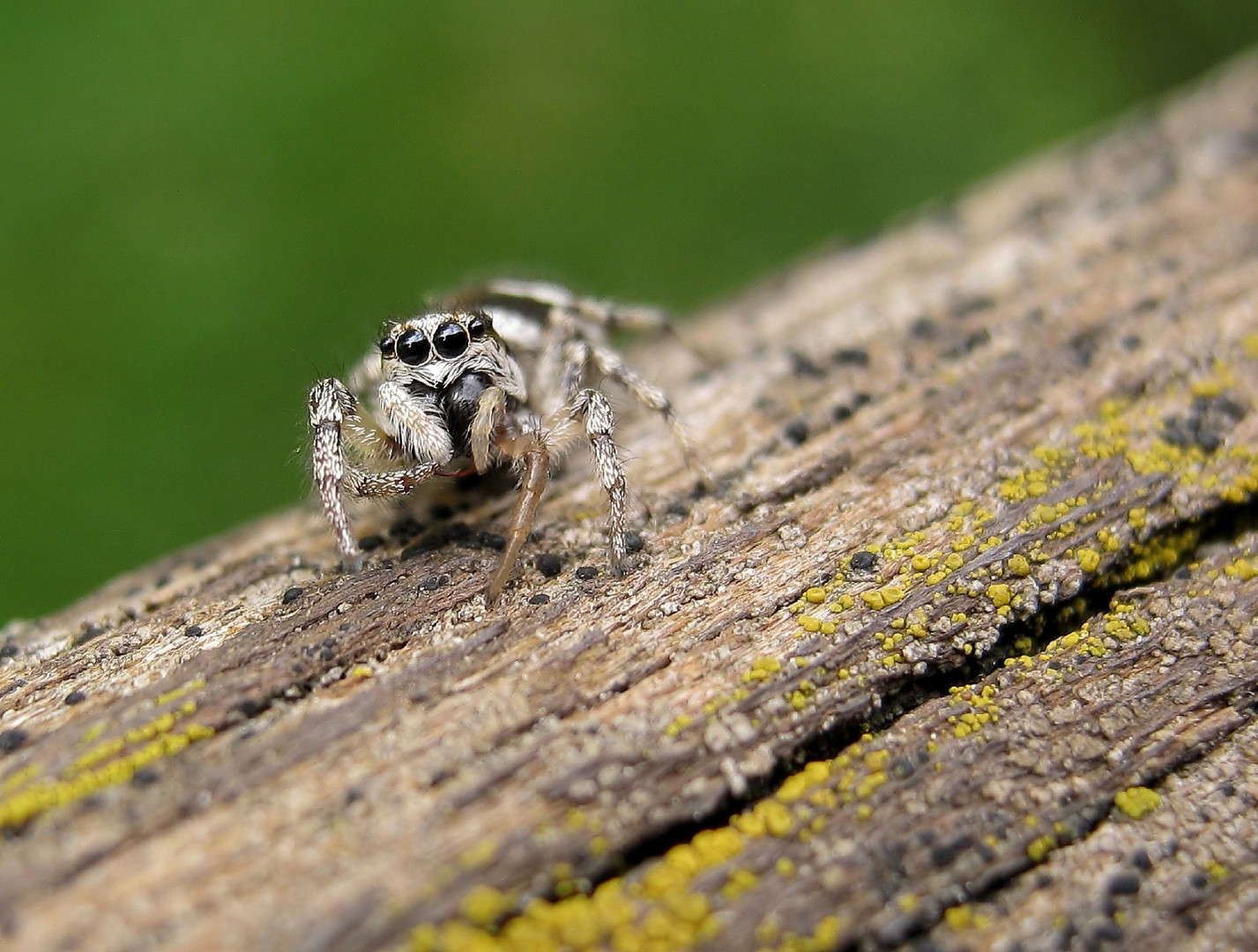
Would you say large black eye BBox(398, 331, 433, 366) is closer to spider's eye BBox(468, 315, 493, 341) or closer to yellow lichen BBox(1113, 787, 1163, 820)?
spider's eye BBox(468, 315, 493, 341)

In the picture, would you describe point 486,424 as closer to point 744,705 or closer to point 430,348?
point 430,348

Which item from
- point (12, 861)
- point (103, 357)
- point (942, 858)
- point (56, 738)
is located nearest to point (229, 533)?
point (56, 738)

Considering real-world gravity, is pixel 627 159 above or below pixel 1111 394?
above

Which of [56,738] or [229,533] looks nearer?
[56,738]

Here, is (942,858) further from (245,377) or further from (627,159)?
(627,159)

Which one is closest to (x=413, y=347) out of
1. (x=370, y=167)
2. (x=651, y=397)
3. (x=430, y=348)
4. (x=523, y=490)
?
(x=430, y=348)

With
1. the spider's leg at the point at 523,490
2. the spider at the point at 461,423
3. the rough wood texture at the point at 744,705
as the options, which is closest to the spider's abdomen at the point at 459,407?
the spider at the point at 461,423

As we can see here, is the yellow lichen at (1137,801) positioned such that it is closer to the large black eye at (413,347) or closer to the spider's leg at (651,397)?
the spider's leg at (651,397)

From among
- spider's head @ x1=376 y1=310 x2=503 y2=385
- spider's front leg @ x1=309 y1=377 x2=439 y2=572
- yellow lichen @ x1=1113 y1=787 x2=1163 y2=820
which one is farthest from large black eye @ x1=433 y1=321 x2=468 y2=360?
yellow lichen @ x1=1113 y1=787 x2=1163 y2=820

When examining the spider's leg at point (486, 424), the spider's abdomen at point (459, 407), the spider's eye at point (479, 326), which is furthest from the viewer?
the spider's eye at point (479, 326)
